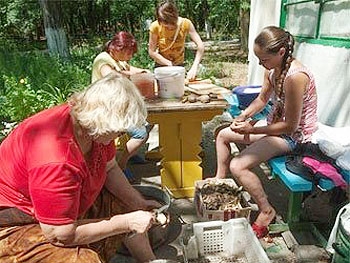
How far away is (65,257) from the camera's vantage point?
5.43 feet

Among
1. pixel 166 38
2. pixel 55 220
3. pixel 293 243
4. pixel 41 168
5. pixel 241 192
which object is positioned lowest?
pixel 293 243

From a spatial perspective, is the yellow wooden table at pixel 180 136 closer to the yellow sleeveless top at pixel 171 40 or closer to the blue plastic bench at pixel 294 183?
the blue plastic bench at pixel 294 183

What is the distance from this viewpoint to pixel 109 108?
154 centimetres

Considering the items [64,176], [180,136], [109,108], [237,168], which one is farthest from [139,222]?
[180,136]

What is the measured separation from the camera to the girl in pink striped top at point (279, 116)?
8.19ft

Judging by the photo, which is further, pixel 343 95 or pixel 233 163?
pixel 343 95

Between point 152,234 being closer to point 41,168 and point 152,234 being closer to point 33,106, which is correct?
point 41,168

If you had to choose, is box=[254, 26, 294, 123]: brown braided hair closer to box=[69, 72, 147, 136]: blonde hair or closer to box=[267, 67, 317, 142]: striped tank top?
box=[267, 67, 317, 142]: striped tank top

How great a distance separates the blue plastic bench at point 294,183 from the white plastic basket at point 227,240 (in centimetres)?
37

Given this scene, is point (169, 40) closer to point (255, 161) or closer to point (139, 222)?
point (255, 161)

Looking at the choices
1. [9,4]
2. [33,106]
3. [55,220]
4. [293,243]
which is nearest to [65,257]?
[55,220]

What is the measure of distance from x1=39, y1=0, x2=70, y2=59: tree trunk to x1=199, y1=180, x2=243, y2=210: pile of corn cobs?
7.03m

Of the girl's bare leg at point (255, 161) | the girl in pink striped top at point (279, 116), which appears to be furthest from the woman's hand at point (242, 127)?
the girl's bare leg at point (255, 161)

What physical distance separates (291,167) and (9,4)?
1637 centimetres
